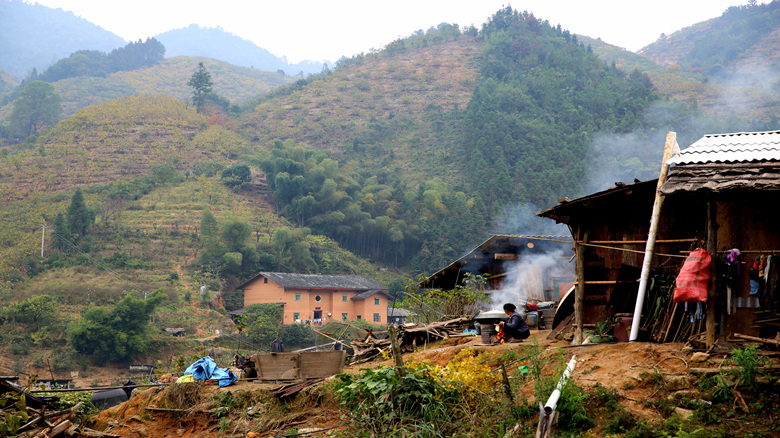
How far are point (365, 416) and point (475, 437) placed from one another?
4.41 ft

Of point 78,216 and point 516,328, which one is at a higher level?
point 516,328

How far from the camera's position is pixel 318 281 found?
45.5m

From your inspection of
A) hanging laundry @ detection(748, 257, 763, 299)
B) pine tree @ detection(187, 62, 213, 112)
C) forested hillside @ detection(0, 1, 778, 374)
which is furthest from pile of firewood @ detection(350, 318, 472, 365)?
pine tree @ detection(187, 62, 213, 112)

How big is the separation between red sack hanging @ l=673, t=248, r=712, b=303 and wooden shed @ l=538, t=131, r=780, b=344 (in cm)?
10

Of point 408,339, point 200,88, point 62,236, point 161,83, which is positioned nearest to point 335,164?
point 62,236

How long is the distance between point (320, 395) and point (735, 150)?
7603mm

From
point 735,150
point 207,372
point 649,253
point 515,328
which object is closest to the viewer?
point 735,150

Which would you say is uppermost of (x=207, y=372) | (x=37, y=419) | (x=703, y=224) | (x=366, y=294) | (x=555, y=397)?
(x=703, y=224)

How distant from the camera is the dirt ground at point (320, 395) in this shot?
24.5ft

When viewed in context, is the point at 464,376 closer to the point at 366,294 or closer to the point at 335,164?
the point at 366,294

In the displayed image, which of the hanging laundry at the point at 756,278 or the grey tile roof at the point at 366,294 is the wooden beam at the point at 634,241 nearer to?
the hanging laundry at the point at 756,278

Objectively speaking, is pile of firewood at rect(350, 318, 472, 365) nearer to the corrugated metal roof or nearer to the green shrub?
the green shrub

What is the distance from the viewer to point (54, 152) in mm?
70938

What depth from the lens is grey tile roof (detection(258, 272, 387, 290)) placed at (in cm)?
4397
